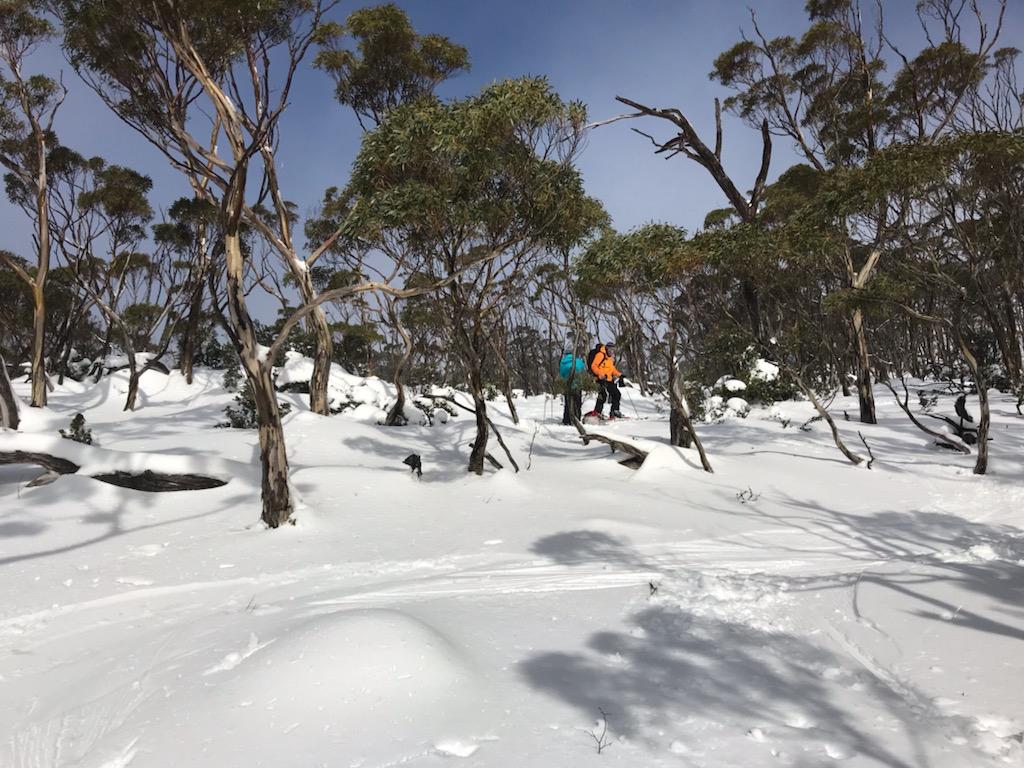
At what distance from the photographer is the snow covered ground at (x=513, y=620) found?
94.8 inches

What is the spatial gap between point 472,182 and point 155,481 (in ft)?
17.7

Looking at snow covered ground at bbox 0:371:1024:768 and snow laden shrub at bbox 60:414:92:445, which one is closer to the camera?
snow covered ground at bbox 0:371:1024:768

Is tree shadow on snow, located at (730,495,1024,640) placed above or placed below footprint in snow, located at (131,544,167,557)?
above

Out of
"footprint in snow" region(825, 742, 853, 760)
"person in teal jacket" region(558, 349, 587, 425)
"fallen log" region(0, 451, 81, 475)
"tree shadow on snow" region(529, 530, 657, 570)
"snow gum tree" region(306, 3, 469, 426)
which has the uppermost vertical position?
"snow gum tree" region(306, 3, 469, 426)

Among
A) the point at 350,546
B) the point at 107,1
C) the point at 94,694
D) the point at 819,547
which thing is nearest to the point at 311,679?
the point at 94,694

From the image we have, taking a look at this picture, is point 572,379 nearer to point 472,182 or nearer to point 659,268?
point 659,268

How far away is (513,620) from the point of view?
3.78 metres

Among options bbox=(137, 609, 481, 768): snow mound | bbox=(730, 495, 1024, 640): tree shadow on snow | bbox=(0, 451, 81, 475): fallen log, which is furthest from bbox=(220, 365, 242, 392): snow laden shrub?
bbox=(137, 609, 481, 768): snow mound

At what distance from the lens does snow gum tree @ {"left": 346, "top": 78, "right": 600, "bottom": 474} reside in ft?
23.8

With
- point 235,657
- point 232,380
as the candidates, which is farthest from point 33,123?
point 235,657

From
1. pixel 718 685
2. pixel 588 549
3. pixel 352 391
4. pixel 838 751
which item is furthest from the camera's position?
pixel 352 391

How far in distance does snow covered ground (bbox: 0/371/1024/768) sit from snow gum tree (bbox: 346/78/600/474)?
10.0ft

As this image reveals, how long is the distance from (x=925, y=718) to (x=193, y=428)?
13753mm

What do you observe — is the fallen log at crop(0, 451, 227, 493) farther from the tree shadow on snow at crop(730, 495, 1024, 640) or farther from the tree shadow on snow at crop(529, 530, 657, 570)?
the tree shadow on snow at crop(730, 495, 1024, 640)
